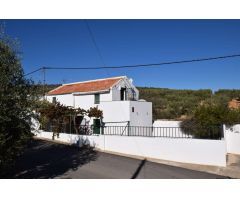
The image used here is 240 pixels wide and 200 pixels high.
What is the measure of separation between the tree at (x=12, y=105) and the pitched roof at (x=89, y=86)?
61.5 feet

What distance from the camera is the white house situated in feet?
88.3

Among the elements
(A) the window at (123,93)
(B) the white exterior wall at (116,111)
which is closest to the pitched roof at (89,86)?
(A) the window at (123,93)

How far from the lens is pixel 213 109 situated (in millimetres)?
21562

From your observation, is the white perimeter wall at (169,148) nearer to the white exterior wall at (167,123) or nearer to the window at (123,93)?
the white exterior wall at (167,123)

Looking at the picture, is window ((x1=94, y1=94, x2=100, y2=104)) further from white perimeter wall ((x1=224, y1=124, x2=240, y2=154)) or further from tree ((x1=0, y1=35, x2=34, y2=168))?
tree ((x1=0, y1=35, x2=34, y2=168))

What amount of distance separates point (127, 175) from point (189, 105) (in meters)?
35.1

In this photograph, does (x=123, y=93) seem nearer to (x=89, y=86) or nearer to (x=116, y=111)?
(x=89, y=86)

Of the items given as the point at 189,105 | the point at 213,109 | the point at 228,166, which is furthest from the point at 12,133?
the point at 189,105

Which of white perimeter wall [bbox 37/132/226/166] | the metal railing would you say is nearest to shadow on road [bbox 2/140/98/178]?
white perimeter wall [bbox 37/132/226/166]

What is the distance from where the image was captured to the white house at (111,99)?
26.9 m

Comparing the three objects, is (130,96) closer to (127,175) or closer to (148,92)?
(127,175)

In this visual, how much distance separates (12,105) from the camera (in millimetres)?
9938

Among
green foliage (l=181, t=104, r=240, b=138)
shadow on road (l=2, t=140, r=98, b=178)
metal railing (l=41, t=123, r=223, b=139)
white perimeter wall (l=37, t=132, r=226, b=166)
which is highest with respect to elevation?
green foliage (l=181, t=104, r=240, b=138)

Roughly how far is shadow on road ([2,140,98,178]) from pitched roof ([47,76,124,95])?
8627 mm
